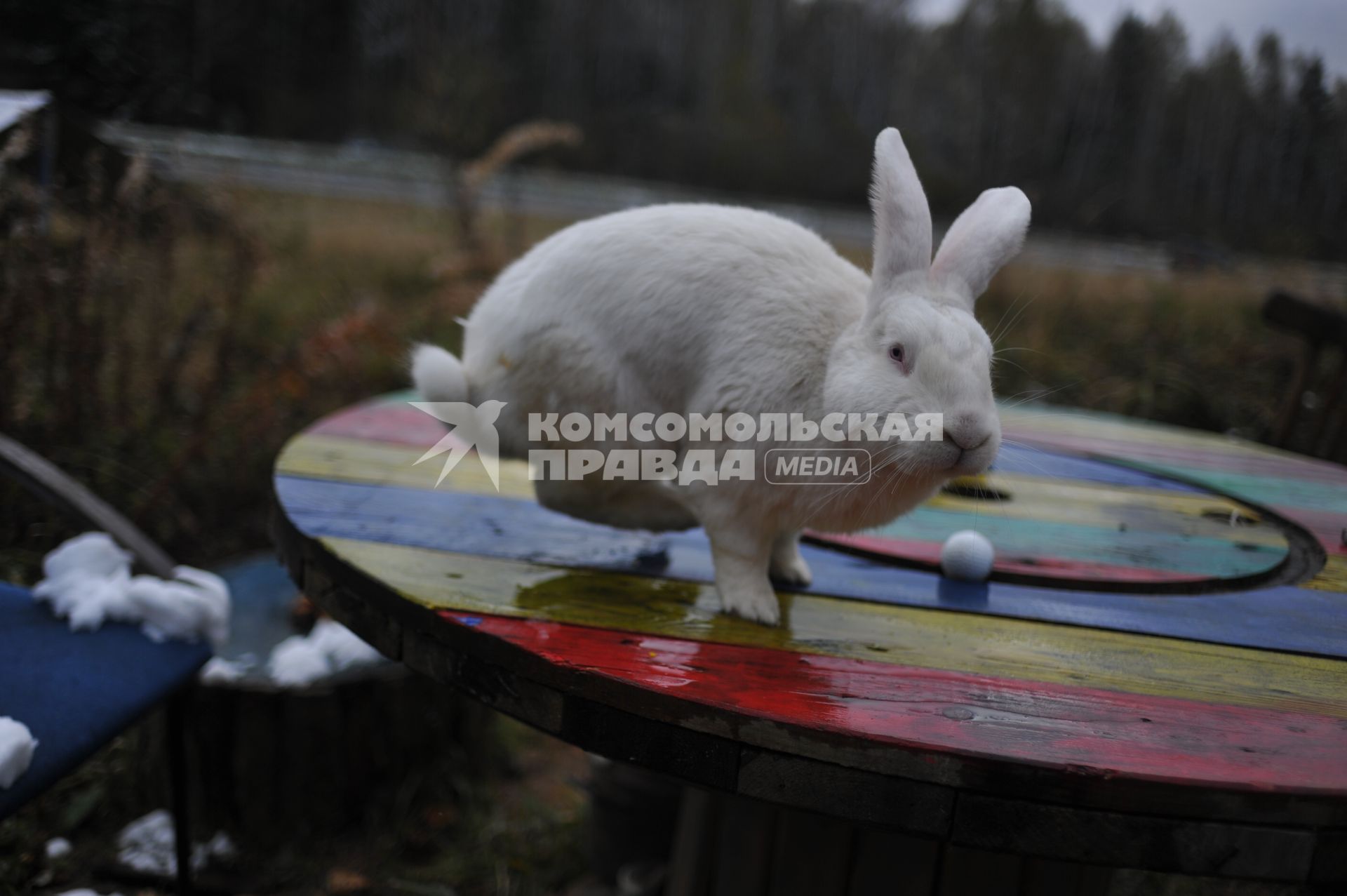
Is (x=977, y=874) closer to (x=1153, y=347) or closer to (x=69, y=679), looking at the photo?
(x=69, y=679)

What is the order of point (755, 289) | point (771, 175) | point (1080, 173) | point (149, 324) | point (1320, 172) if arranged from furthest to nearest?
point (771, 175)
point (1080, 173)
point (1320, 172)
point (149, 324)
point (755, 289)

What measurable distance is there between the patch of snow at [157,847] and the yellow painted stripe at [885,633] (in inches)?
50.1

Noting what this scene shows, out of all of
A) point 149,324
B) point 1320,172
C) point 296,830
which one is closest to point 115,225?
point 149,324

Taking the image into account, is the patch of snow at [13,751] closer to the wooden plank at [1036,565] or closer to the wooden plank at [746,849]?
the wooden plank at [746,849]

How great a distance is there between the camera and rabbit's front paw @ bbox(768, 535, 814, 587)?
1.51m

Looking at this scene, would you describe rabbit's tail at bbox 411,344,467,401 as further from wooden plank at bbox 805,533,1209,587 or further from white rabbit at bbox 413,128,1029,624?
wooden plank at bbox 805,533,1209,587

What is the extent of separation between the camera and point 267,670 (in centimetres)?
233

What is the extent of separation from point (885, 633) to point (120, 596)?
1342 millimetres

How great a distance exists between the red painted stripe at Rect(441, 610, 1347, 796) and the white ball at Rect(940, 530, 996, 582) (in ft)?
1.36

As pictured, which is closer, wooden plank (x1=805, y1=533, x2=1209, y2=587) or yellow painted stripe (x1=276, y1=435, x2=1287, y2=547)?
wooden plank (x1=805, y1=533, x2=1209, y2=587)

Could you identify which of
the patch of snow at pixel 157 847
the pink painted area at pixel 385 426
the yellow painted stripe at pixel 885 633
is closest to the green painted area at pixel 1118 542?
the yellow painted stripe at pixel 885 633

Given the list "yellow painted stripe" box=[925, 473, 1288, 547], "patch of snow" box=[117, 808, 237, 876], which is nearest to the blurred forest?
"yellow painted stripe" box=[925, 473, 1288, 547]

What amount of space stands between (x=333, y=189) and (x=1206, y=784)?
5.19 metres

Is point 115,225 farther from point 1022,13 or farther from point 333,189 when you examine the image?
point 1022,13
